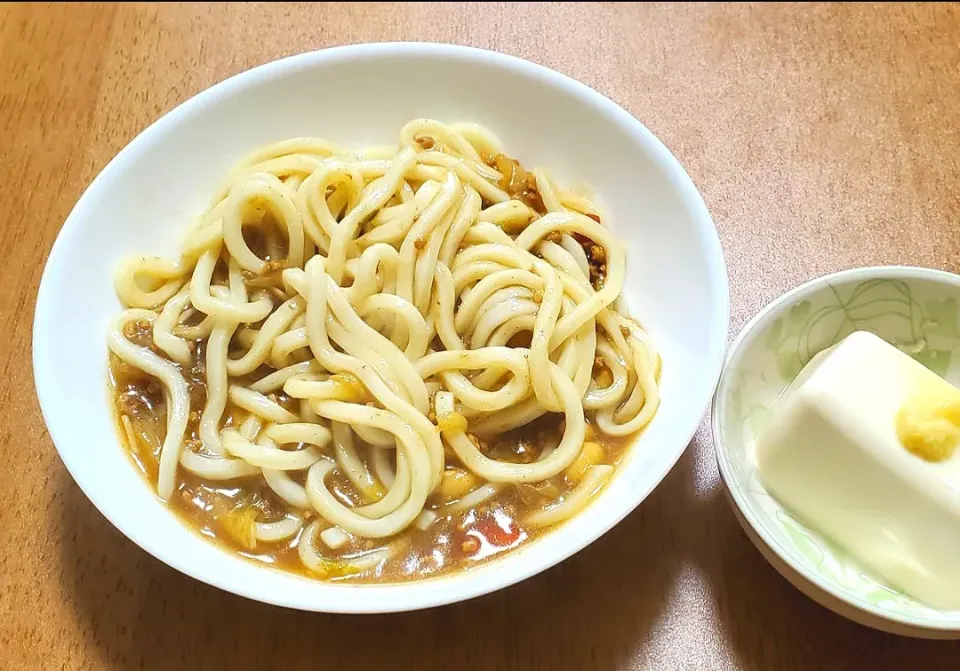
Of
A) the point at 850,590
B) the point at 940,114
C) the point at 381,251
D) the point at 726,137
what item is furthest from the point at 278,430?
the point at 940,114

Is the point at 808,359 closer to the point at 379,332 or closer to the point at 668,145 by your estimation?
the point at 668,145

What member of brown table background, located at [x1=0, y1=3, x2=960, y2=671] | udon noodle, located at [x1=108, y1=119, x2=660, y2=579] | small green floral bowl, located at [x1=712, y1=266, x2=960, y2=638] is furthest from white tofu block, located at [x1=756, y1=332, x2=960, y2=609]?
udon noodle, located at [x1=108, y1=119, x2=660, y2=579]

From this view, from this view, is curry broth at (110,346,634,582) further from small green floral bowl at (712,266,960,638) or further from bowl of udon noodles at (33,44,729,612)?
small green floral bowl at (712,266,960,638)

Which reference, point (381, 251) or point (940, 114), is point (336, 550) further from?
point (940, 114)

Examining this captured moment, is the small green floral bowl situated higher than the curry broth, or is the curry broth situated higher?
the small green floral bowl

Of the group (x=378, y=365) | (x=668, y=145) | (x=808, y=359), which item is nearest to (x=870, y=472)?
(x=808, y=359)
